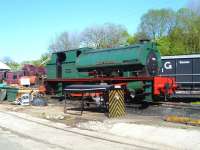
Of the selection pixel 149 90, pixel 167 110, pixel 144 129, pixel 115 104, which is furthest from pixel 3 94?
pixel 144 129

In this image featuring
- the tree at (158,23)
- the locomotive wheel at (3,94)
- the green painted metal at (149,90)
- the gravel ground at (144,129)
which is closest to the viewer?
the gravel ground at (144,129)

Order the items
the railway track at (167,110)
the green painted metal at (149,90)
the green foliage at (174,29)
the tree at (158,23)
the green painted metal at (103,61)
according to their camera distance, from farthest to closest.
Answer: the tree at (158,23)
the green foliage at (174,29)
the green painted metal at (103,61)
the green painted metal at (149,90)
the railway track at (167,110)

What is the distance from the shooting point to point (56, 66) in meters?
30.3

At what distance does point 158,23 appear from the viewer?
86.1 metres

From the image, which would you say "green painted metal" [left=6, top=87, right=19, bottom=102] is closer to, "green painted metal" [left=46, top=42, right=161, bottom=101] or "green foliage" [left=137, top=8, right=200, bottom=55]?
"green painted metal" [left=46, top=42, right=161, bottom=101]

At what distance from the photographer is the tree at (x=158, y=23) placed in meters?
85.8

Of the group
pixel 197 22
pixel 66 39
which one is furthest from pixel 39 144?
pixel 66 39

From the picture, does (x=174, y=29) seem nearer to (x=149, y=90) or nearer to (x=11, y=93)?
(x=11, y=93)

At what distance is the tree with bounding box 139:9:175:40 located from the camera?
8575cm

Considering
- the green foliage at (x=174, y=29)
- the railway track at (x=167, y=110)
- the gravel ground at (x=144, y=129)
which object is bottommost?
the gravel ground at (x=144, y=129)

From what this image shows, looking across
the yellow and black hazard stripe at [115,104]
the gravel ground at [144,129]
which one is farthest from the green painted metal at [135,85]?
the yellow and black hazard stripe at [115,104]

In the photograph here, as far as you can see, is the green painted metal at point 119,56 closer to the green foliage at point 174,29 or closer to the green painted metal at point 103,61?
the green painted metal at point 103,61

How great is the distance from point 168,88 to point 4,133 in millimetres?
10024

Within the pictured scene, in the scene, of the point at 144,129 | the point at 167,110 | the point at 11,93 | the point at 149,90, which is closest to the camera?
the point at 144,129
